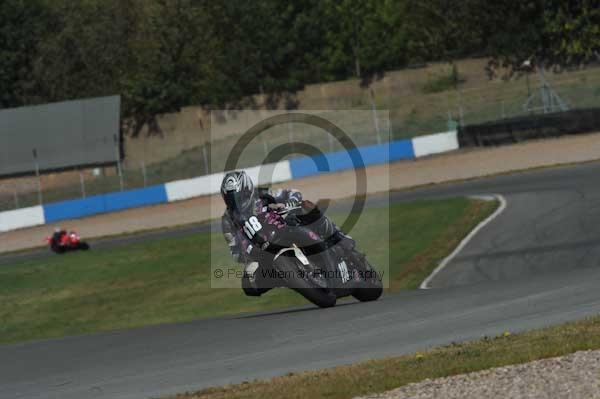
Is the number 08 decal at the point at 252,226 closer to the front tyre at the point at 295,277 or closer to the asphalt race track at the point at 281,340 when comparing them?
the front tyre at the point at 295,277

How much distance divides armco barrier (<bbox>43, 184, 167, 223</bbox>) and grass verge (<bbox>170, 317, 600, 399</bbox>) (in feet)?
114

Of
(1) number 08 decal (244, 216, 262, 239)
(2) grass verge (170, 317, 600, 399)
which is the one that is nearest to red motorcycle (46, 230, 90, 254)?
(1) number 08 decal (244, 216, 262, 239)

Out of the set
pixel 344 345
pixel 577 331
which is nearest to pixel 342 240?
pixel 344 345

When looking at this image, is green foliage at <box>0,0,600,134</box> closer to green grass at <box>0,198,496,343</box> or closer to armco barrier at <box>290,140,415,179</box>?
armco barrier at <box>290,140,415,179</box>

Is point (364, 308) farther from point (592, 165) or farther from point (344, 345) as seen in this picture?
point (592, 165)

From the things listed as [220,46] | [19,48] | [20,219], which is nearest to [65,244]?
[20,219]

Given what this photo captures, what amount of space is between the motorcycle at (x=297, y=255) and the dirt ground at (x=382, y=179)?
21.9m

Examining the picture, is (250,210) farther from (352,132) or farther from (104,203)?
(352,132)

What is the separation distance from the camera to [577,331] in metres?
9.81

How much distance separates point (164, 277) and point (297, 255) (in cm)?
1178

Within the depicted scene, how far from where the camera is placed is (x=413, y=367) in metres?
9.22

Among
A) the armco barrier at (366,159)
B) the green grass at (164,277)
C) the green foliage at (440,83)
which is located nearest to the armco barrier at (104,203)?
the armco barrier at (366,159)

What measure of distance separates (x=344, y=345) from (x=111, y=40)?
216 ft

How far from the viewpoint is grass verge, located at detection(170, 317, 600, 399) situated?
8.76 metres
